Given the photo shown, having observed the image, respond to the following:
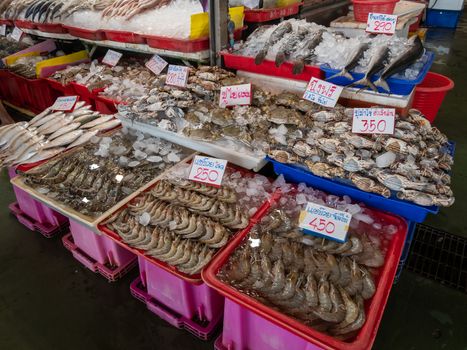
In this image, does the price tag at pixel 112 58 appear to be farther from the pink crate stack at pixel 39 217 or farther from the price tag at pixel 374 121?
the price tag at pixel 374 121

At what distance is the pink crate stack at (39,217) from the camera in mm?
3193

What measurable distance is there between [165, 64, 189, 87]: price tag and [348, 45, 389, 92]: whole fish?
1.56 meters

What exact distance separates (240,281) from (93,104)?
3.39m

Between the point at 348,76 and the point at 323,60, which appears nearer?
the point at 348,76

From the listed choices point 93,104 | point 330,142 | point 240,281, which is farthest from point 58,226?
point 330,142

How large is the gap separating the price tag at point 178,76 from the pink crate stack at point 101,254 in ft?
5.22

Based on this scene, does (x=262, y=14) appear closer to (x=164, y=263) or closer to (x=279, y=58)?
(x=279, y=58)

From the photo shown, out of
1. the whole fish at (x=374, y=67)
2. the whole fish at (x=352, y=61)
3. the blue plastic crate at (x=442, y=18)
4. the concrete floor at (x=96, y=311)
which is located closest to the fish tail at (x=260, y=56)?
the whole fish at (x=352, y=61)

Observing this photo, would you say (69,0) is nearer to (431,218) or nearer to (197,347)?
(197,347)

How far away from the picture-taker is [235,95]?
2.88 metres

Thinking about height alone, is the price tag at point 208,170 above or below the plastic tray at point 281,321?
above

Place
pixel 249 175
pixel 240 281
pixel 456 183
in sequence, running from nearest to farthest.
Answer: pixel 240 281 → pixel 249 175 → pixel 456 183

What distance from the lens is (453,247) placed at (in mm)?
2988

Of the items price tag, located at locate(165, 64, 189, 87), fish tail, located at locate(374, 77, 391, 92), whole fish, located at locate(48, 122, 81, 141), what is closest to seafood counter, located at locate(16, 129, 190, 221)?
whole fish, located at locate(48, 122, 81, 141)
